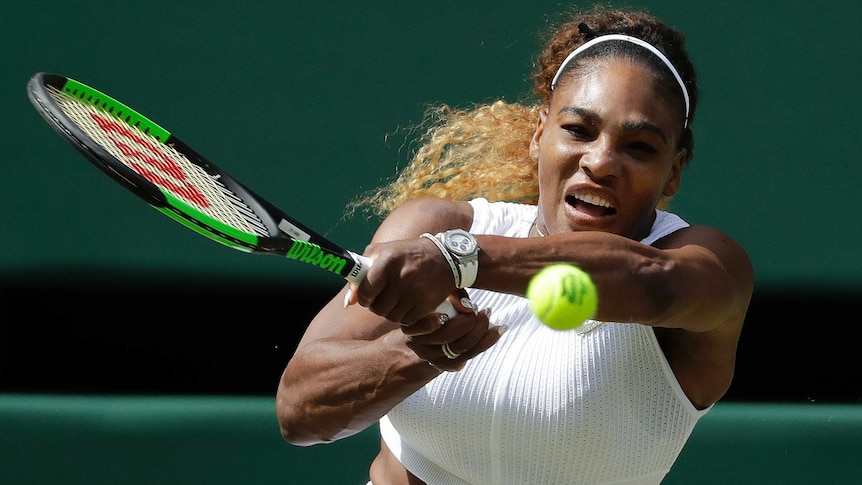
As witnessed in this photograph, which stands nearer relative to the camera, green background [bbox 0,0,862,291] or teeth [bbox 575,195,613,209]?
teeth [bbox 575,195,613,209]

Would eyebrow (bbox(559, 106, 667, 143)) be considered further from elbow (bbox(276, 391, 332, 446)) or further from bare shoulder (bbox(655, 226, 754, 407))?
elbow (bbox(276, 391, 332, 446))

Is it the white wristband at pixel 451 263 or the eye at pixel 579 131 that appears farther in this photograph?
the eye at pixel 579 131

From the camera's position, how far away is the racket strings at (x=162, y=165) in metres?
1.87

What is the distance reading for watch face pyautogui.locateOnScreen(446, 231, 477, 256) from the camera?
1741 millimetres

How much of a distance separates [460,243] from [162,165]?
55cm

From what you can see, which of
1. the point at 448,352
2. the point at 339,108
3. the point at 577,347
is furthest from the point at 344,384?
the point at 339,108

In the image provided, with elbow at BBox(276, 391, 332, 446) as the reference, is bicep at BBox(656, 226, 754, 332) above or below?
above

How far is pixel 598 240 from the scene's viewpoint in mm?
1847

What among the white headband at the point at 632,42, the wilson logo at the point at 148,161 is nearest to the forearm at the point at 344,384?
the wilson logo at the point at 148,161

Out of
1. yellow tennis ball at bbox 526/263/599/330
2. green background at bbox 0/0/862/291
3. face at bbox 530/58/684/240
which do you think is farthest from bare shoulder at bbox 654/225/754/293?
green background at bbox 0/0/862/291

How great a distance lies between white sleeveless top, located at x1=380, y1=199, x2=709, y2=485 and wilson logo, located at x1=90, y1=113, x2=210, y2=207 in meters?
0.57

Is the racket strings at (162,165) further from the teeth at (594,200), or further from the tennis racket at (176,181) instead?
the teeth at (594,200)

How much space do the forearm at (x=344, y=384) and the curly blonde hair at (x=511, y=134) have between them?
0.73 meters

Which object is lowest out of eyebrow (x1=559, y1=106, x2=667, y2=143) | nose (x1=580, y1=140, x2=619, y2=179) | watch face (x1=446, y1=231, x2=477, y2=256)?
watch face (x1=446, y1=231, x2=477, y2=256)
